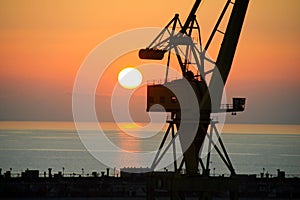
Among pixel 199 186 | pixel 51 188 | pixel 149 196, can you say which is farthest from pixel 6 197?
pixel 199 186

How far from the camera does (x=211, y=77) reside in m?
55.9

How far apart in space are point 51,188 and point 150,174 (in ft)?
71.4

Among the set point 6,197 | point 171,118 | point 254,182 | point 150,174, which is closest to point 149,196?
point 150,174

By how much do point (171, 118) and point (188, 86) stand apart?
3.03m

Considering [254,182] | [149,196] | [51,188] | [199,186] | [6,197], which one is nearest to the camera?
[199,186]

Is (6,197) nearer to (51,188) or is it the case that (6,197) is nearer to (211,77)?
(51,188)

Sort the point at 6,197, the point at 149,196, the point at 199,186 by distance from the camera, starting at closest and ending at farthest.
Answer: the point at 199,186, the point at 149,196, the point at 6,197

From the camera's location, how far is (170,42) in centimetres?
5656

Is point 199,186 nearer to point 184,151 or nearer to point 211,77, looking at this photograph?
point 184,151

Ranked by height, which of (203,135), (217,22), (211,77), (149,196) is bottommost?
(149,196)

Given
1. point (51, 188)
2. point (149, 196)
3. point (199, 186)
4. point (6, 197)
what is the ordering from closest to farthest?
point (199, 186) → point (149, 196) → point (6, 197) → point (51, 188)

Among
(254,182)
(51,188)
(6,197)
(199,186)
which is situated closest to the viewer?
(199,186)

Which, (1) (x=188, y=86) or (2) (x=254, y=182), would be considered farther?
(2) (x=254, y=182)

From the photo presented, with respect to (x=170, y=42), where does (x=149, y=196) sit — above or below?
below
